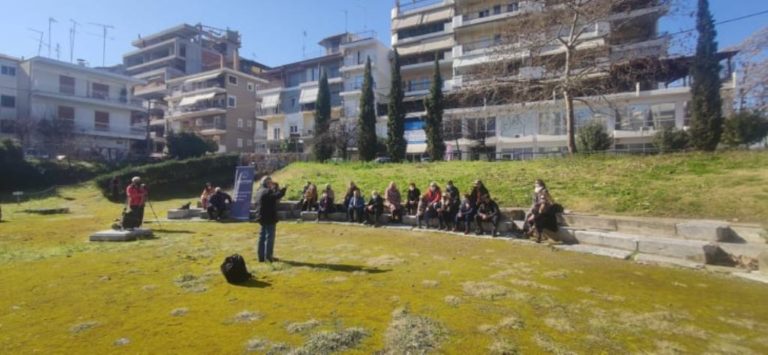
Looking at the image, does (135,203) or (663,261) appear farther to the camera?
(135,203)

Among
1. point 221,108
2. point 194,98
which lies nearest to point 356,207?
point 221,108

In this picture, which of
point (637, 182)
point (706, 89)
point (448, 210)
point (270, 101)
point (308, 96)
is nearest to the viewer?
point (448, 210)

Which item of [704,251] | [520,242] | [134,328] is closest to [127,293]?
[134,328]

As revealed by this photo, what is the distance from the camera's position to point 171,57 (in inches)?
2635

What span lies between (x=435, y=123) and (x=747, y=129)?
1842 centimetres

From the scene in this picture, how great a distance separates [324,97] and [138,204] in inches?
1062

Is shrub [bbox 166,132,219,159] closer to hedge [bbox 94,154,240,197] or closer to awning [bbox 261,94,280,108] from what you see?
hedge [bbox 94,154,240,197]

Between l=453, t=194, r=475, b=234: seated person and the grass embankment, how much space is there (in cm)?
224

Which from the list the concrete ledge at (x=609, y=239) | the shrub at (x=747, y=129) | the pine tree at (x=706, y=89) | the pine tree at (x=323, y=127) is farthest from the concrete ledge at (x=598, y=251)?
the pine tree at (x=323, y=127)

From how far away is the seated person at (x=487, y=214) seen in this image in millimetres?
10492

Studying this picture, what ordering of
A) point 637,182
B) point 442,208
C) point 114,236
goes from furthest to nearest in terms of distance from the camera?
point 637,182 → point 442,208 → point 114,236

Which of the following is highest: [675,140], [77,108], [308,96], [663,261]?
[308,96]

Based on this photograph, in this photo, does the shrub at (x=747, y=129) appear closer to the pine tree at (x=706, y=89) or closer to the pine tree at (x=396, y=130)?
the pine tree at (x=706, y=89)

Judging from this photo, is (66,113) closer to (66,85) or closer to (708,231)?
(66,85)
